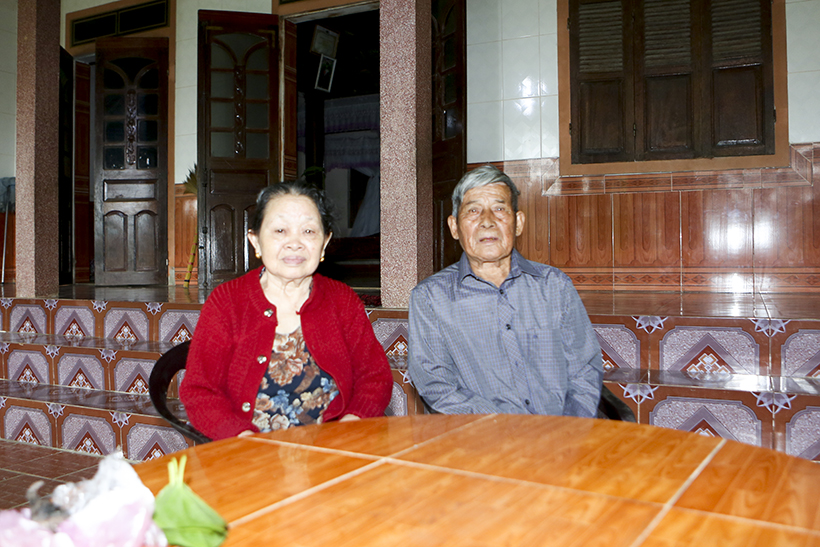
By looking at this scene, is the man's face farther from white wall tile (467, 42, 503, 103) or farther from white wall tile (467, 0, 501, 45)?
white wall tile (467, 0, 501, 45)

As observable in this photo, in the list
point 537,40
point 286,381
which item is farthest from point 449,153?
point 286,381

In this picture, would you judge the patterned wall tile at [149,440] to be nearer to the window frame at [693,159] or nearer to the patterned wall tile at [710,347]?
the patterned wall tile at [710,347]

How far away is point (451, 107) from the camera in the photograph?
4.70 meters

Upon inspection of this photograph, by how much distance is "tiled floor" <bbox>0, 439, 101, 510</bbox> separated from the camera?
8.39 ft

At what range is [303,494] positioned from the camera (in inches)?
33.6

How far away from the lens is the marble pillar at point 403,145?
3732 mm

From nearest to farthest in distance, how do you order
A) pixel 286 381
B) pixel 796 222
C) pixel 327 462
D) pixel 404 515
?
pixel 404 515 < pixel 327 462 < pixel 286 381 < pixel 796 222

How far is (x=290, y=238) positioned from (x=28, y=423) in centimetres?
255

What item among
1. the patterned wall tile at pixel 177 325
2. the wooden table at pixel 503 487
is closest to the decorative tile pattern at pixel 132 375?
the patterned wall tile at pixel 177 325

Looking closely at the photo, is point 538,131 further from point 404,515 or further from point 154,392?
point 404,515

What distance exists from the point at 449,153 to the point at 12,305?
11.3 ft

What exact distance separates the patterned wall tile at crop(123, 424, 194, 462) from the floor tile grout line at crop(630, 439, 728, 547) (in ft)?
8.35

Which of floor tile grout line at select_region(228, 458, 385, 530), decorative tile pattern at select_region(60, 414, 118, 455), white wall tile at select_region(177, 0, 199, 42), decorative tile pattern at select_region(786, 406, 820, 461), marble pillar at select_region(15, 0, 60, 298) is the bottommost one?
decorative tile pattern at select_region(60, 414, 118, 455)

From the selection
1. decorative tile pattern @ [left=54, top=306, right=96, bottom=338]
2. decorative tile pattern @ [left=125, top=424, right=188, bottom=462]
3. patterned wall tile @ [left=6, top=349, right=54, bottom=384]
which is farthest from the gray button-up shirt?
decorative tile pattern @ [left=54, top=306, right=96, bottom=338]
